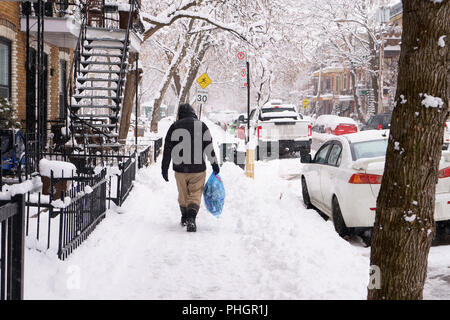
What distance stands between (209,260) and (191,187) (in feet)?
6.49

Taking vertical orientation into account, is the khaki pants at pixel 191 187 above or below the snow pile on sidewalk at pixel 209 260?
above

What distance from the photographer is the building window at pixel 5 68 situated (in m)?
13.6

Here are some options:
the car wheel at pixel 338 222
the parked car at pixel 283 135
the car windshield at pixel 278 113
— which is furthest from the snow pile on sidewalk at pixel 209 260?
the car windshield at pixel 278 113

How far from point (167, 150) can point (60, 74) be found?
11.9m

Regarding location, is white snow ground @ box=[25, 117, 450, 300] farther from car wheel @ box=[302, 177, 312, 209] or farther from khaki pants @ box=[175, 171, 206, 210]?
car wheel @ box=[302, 177, 312, 209]

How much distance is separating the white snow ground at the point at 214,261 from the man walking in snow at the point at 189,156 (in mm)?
484

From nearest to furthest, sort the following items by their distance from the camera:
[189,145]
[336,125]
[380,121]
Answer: [189,145]
[380,121]
[336,125]

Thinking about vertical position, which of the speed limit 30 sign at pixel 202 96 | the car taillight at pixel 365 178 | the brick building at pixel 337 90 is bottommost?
the car taillight at pixel 365 178

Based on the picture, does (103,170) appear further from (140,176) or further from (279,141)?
(279,141)

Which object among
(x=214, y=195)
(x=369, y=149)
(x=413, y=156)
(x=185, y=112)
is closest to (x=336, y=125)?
(x=369, y=149)

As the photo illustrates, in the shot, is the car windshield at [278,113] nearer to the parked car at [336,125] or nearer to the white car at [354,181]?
the parked car at [336,125]

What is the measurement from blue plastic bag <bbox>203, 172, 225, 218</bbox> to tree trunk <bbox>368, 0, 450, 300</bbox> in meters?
5.03

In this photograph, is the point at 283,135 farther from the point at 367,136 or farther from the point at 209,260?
the point at 209,260

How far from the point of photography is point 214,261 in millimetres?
6828
